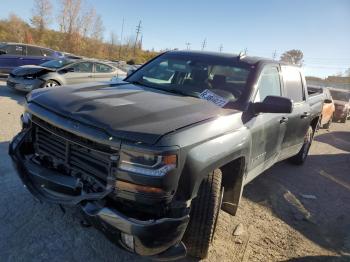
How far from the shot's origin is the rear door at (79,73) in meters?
10.5

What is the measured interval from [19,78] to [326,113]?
9988 millimetres

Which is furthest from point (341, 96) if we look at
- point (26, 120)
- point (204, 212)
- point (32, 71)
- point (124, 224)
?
point (124, 224)

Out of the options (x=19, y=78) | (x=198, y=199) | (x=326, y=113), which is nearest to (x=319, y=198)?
(x=198, y=199)

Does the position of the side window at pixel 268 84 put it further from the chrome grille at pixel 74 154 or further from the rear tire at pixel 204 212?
the chrome grille at pixel 74 154

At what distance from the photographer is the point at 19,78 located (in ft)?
34.2

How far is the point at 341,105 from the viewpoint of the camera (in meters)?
15.7

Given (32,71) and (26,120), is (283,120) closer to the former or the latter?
(26,120)

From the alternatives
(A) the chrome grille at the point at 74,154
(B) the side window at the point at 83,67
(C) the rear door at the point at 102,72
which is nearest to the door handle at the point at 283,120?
(A) the chrome grille at the point at 74,154

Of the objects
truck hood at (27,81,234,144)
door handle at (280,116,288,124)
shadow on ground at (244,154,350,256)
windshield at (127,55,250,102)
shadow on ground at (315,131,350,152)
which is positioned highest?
windshield at (127,55,250,102)

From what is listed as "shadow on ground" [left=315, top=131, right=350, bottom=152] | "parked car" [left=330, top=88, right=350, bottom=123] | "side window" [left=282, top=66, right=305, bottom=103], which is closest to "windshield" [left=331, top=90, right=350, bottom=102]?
"parked car" [left=330, top=88, right=350, bottom=123]

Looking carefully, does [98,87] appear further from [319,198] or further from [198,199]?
[319,198]

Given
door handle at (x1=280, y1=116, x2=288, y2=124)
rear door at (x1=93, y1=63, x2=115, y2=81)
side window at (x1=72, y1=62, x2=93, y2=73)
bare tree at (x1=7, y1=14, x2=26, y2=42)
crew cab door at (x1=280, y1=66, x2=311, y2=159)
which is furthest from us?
bare tree at (x1=7, y1=14, x2=26, y2=42)

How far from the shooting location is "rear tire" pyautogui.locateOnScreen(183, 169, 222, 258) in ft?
9.41

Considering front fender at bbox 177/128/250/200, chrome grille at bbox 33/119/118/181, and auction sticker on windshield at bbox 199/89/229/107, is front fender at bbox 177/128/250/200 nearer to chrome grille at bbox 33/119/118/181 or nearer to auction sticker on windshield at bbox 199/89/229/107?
auction sticker on windshield at bbox 199/89/229/107
